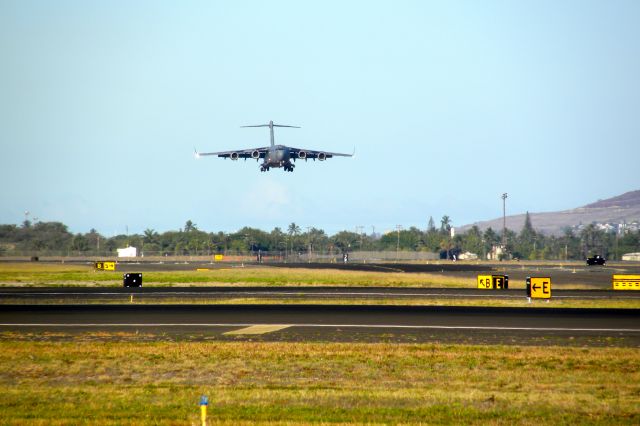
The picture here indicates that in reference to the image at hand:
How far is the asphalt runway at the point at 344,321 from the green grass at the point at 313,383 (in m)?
3.78

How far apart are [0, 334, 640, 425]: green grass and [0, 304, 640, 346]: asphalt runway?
12.4 ft

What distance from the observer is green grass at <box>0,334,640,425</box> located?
1808cm

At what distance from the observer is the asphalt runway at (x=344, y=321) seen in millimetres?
31547

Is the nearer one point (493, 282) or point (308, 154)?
point (493, 282)

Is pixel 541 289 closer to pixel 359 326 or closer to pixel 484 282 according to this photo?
pixel 484 282

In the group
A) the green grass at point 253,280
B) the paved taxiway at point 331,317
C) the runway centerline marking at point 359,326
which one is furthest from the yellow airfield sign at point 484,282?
the runway centerline marking at point 359,326

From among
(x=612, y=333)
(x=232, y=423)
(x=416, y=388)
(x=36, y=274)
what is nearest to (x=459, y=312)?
(x=612, y=333)

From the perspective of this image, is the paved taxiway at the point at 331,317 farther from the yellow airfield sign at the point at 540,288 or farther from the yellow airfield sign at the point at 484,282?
the yellow airfield sign at the point at 484,282

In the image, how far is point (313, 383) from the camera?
2183 cm

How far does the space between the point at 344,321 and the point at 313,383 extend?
14289 millimetres

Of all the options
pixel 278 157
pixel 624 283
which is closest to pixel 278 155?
pixel 278 157

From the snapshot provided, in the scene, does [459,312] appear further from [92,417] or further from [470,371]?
[92,417]

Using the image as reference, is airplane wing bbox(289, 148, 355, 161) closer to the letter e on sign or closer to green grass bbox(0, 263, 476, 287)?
green grass bbox(0, 263, 476, 287)

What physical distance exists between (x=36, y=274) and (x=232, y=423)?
231ft
